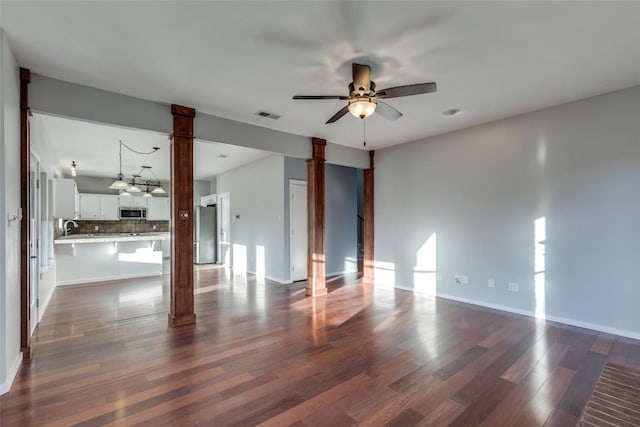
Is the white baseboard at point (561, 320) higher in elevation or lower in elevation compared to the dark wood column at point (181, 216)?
lower

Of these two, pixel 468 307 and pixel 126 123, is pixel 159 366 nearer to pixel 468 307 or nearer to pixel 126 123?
pixel 126 123

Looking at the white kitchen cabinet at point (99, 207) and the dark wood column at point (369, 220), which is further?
the white kitchen cabinet at point (99, 207)

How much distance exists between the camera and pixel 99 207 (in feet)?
29.2

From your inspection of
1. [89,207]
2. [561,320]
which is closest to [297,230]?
[561,320]

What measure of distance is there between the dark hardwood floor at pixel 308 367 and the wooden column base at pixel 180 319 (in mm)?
A: 107

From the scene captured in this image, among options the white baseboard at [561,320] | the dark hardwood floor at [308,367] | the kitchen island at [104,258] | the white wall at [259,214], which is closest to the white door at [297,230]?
the white wall at [259,214]

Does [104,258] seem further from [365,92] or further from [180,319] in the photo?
[365,92]

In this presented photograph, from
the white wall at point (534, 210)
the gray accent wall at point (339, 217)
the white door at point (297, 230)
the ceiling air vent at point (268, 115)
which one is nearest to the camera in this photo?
the white wall at point (534, 210)

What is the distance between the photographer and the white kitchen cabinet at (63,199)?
226 inches

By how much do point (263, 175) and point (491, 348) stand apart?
524 centimetres

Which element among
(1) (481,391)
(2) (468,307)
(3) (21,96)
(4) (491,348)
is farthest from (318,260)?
(3) (21,96)

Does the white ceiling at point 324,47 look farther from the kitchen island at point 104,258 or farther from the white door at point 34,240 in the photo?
the kitchen island at point 104,258

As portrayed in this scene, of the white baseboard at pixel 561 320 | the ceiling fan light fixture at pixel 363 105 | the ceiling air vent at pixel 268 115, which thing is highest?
the ceiling air vent at pixel 268 115

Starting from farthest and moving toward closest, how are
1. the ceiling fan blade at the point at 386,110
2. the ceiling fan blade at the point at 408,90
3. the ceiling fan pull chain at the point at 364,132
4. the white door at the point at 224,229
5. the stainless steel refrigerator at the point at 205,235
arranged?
1. the stainless steel refrigerator at the point at 205,235
2. the white door at the point at 224,229
3. the ceiling fan pull chain at the point at 364,132
4. the ceiling fan blade at the point at 386,110
5. the ceiling fan blade at the point at 408,90
